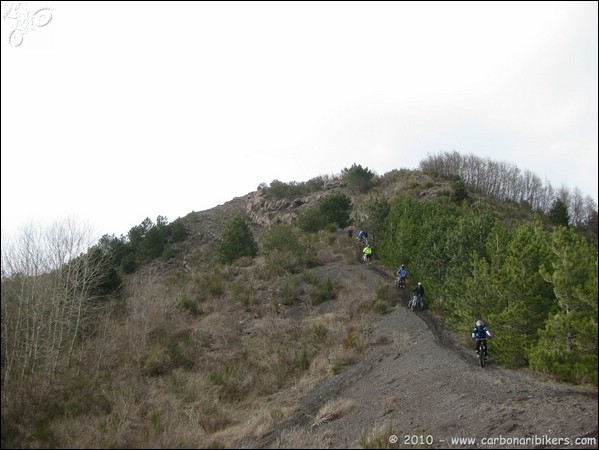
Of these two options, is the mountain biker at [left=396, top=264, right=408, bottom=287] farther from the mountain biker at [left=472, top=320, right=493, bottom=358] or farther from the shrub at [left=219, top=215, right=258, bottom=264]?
the shrub at [left=219, top=215, right=258, bottom=264]

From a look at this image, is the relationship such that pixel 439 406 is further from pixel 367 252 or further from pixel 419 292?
pixel 367 252

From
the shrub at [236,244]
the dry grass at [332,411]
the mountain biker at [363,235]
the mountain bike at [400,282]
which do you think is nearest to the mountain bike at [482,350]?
the dry grass at [332,411]

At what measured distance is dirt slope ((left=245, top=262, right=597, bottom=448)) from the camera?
958 cm

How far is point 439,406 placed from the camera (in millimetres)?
12086

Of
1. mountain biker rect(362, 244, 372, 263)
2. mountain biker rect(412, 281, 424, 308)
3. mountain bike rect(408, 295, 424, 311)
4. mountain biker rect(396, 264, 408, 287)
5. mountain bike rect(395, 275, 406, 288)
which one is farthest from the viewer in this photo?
mountain biker rect(362, 244, 372, 263)

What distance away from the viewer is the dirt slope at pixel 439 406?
9.58 meters

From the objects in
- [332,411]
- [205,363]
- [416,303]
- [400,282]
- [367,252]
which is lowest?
[332,411]

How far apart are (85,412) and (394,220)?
86.7 ft

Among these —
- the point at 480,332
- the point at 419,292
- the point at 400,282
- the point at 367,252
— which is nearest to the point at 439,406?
the point at 480,332

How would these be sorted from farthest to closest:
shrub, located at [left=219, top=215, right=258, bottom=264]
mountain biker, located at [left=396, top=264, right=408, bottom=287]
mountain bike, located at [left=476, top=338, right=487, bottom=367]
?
shrub, located at [left=219, top=215, right=258, bottom=264]
mountain biker, located at [left=396, top=264, right=408, bottom=287]
mountain bike, located at [left=476, top=338, right=487, bottom=367]

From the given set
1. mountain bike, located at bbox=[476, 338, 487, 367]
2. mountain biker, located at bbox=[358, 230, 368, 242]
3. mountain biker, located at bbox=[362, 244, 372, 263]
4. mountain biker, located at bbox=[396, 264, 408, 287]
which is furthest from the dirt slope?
mountain biker, located at bbox=[358, 230, 368, 242]

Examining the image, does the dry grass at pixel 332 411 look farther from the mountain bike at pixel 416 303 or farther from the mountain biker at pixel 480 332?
the mountain bike at pixel 416 303

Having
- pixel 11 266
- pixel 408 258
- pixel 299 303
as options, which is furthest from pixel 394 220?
pixel 11 266

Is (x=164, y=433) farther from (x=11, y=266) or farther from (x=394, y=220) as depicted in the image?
(x=394, y=220)
